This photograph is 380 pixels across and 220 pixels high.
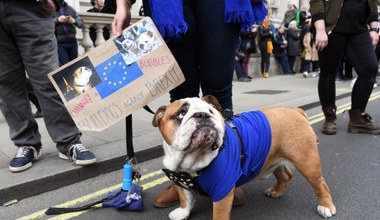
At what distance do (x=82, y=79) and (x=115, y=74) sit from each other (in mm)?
214

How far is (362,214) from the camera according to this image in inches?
98.7

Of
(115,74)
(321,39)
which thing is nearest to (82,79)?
(115,74)

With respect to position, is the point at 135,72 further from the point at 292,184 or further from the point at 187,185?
the point at 292,184

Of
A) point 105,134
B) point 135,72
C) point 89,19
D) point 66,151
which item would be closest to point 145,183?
point 66,151

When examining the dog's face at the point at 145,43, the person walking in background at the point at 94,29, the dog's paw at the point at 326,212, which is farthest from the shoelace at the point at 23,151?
the person walking in background at the point at 94,29

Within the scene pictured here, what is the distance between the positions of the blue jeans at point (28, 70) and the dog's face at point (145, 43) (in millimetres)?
1116

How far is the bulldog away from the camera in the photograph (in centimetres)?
199

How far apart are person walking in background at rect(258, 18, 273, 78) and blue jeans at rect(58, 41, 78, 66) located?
21.8ft

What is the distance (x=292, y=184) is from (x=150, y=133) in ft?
6.55

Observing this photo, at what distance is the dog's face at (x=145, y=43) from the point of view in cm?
238

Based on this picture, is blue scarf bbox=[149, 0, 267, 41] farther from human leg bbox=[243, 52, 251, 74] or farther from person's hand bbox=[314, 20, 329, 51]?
human leg bbox=[243, 52, 251, 74]

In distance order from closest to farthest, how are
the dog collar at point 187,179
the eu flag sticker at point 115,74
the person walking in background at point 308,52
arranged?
the dog collar at point 187,179 → the eu flag sticker at point 115,74 → the person walking in background at point 308,52

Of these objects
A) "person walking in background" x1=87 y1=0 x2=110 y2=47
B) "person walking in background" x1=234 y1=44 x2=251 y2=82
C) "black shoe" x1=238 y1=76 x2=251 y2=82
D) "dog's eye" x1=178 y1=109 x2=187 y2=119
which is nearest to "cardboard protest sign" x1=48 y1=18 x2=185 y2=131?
"dog's eye" x1=178 y1=109 x2=187 y2=119

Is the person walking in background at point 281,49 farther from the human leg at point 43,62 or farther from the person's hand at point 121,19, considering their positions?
the person's hand at point 121,19
